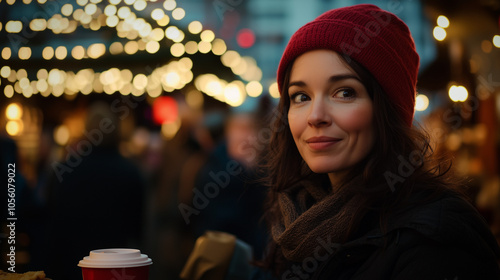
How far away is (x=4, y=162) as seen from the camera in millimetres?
4363

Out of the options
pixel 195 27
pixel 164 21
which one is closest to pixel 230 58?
pixel 195 27

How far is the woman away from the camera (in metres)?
1.74

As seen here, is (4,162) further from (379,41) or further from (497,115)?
(497,115)

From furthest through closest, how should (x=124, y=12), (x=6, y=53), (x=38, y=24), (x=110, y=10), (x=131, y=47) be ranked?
(x=131, y=47) → (x=124, y=12) → (x=110, y=10) → (x=38, y=24) → (x=6, y=53)

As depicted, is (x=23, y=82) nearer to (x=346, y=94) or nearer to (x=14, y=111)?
(x=14, y=111)

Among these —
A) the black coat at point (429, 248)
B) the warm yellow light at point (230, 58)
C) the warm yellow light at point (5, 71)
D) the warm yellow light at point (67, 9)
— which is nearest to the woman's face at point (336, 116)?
the black coat at point (429, 248)

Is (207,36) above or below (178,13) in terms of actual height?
below

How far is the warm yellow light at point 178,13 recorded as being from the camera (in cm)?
640

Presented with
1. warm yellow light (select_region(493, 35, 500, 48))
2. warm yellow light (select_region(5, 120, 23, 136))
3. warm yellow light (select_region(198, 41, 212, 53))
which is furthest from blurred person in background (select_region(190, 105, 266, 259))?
warm yellow light (select_region(5, 120, 23, 136))

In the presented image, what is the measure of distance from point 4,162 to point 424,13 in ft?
19.0

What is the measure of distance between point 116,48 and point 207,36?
4.62ft

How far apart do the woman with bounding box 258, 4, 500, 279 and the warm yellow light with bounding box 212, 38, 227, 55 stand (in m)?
5.73

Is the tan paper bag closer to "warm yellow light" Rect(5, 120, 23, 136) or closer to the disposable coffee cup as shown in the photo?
the disposable coffee cup

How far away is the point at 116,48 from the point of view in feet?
21.6
